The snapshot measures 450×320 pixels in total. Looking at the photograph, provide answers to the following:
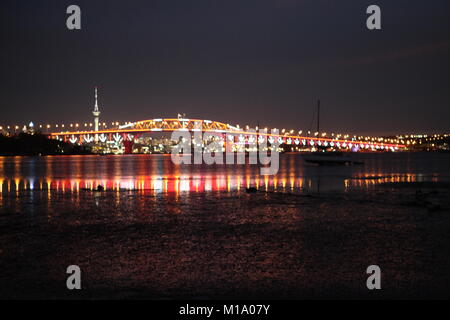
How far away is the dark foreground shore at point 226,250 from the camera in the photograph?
237 inches

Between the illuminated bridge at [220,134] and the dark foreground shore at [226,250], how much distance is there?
56944 mm

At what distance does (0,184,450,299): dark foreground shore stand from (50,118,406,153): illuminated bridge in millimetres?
56944

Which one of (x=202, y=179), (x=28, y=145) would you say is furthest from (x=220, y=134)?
(x=202, y=179)

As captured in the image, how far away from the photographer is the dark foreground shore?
6.01 metres

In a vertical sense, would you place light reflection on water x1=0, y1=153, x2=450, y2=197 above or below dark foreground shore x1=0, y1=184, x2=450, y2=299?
below

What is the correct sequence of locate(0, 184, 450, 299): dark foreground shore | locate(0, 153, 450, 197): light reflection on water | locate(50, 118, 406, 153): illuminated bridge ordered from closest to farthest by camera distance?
locate(0, 184, 450, 299): dark foreground shore < locate(0, 153, 450, 197): light reflection on water < locate(50, 118, 406, 153): illuminated bridge

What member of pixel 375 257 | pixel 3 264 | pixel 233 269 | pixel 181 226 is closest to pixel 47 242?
pixel 3 264

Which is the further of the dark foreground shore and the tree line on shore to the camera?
the tree line on shore

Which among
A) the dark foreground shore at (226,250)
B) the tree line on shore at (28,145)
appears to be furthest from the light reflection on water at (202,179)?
the tree line on shore at (28,145)

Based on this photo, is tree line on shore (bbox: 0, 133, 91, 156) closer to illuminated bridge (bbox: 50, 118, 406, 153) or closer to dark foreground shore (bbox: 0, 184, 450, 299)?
illuminated bridge (bbox: 50, 118, 406, 153)

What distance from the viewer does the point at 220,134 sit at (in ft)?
349

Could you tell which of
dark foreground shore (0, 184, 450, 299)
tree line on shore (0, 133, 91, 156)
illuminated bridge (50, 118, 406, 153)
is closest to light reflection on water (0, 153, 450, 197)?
dark foreground shore (0, 184, 450, 299)

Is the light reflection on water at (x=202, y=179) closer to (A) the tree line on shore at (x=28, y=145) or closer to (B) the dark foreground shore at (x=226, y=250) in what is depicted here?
(B) the dark foreground shore at (x=226, y=250)
